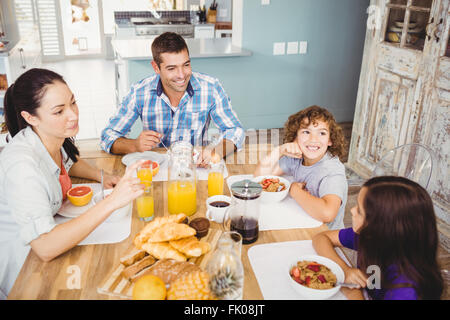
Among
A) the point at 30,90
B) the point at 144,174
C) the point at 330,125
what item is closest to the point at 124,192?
the point at 144,174

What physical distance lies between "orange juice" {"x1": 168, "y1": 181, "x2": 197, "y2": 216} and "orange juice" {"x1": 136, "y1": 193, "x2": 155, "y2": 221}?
0.22ft

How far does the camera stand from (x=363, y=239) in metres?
1.11

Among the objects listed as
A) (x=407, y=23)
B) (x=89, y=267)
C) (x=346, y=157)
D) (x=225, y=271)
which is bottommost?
(x=346, y=157)

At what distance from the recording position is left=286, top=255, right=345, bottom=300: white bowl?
3.22ft

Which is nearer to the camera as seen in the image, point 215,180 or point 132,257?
point 132,257

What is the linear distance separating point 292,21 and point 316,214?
326 cm

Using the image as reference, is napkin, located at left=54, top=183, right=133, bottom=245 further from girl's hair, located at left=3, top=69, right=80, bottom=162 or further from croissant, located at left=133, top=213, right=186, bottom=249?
girl's hair, located at left=3, top=69, right=80, bottom=162

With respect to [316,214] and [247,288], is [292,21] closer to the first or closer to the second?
[316,214]

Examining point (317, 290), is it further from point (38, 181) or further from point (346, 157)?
point (346, 157)

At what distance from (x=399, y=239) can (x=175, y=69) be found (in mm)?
1385

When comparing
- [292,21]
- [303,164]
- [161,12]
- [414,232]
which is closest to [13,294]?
[414,232]

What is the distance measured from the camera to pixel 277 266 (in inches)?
44.2

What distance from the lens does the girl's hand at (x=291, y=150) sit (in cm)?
169
